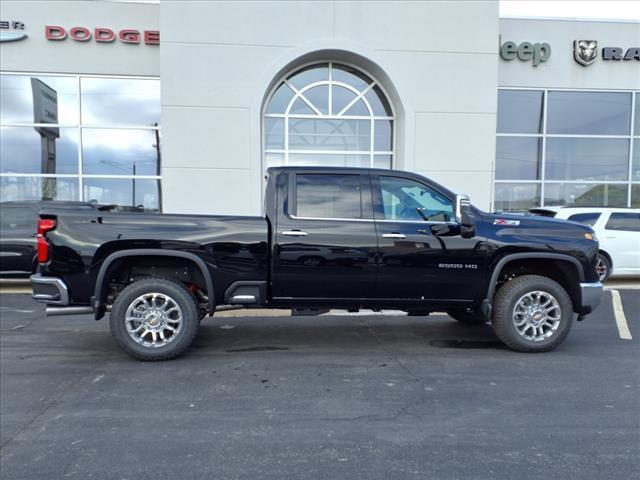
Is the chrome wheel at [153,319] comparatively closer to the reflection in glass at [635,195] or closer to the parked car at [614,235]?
the parked car at [614,235]

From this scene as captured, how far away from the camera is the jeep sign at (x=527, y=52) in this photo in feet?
44.2

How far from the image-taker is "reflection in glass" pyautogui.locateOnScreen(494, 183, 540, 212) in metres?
14.0

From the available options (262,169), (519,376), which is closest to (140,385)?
(519,376)

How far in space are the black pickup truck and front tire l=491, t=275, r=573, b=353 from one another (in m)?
0.01

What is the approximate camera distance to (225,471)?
288 centimetres

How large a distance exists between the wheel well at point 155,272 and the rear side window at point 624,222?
9.05 metres

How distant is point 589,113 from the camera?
14.2 m

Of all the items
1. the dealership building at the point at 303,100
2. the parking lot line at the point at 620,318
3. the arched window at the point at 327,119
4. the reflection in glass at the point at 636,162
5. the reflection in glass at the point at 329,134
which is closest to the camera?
the parking lot line at the point at 620,318

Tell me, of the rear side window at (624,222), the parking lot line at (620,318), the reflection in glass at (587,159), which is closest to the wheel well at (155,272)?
the parking lot line at (620,318)

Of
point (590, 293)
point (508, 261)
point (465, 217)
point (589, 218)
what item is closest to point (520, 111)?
point (589, 218)

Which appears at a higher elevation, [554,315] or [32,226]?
[32,226]

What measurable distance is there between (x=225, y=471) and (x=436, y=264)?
119 inches

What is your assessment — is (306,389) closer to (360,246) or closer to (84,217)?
(360,246)

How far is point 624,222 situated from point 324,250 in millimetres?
8433
